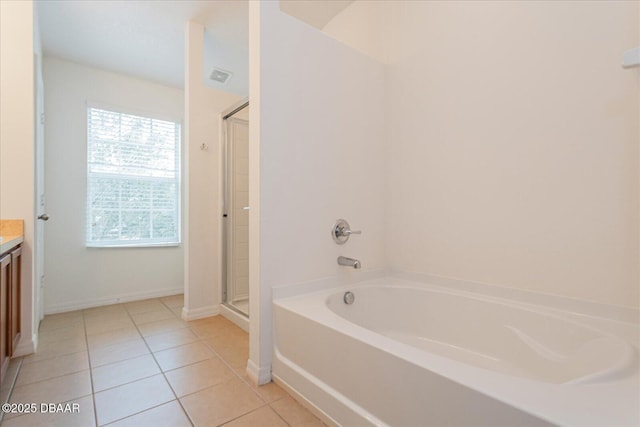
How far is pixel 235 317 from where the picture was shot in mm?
2436

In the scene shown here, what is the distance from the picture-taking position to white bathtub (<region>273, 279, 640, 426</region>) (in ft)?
2.40

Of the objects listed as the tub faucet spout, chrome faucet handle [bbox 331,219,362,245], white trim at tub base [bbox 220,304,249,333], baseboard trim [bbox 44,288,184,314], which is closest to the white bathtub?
the tub faucet spout

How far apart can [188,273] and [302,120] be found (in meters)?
1.75

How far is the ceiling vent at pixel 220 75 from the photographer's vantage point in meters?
3.18

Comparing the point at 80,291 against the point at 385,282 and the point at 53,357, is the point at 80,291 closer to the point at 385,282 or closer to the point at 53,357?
the point at 53,357

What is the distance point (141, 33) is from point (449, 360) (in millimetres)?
3334

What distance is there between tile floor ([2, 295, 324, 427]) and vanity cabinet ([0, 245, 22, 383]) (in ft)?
0.63

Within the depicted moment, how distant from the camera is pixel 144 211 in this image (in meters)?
3.28

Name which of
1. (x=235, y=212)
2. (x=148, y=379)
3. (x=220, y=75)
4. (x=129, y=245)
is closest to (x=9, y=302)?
(x=148, y=379)

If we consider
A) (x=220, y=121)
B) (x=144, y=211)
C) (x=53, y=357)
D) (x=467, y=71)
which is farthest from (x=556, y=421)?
(x=144, y=211)

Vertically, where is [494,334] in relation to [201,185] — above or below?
below

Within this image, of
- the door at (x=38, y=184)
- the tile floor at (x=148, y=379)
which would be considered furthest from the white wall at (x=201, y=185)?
the door at (x=38, y=184)

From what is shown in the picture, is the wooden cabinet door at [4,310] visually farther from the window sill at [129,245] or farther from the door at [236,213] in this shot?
the window sill at [129,245]

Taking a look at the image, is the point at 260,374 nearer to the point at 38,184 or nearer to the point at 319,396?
the point at 319,396
